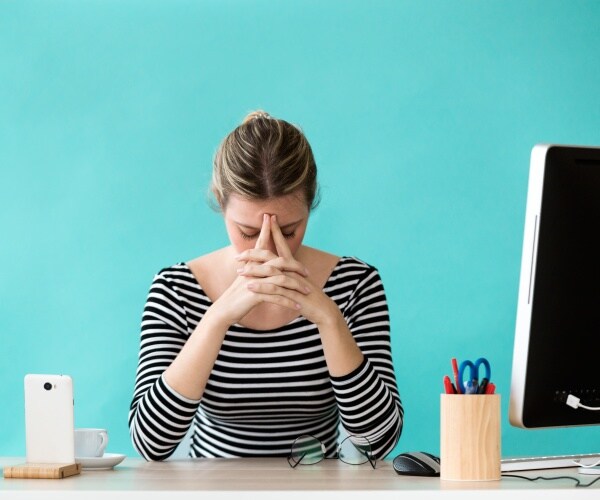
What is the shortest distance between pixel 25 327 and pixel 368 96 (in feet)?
4.21

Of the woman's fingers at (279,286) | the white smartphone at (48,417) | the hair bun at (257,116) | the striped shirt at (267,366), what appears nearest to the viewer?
the white smartphone at (48,417)

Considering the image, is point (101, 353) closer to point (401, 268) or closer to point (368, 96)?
point (401, 268)

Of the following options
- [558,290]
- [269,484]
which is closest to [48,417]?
[269,484]

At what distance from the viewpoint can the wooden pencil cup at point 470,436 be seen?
3.79 feet

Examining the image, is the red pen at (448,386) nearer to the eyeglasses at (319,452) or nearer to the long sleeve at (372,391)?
the eyeglasses at (319,452)

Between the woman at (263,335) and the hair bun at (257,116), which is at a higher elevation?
the hair bun at (257,116)

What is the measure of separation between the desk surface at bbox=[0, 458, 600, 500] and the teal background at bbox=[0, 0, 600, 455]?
1328 mm

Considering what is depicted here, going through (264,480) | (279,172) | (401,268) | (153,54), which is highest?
(153,54)

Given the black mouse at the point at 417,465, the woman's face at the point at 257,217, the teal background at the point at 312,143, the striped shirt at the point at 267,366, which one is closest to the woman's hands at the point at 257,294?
the woman's face at the point at 257,217

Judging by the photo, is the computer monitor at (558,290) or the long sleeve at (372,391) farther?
the long sleeve at (372,391)

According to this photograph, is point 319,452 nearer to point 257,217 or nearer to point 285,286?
point 285,286

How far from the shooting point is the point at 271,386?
6.14ft
